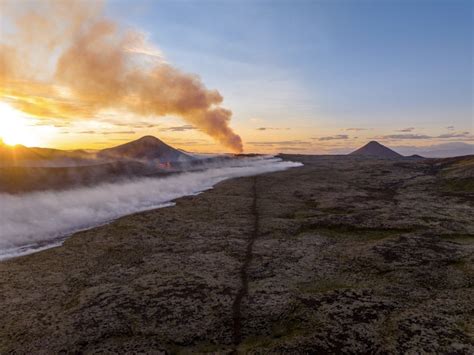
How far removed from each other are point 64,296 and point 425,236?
61.6 ft

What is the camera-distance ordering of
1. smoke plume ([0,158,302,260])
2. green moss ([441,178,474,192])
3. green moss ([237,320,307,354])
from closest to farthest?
green moss ([237,320,307,354]) < smoke plume ([0,158,302,260]) < green moss ([441,178,474,192])

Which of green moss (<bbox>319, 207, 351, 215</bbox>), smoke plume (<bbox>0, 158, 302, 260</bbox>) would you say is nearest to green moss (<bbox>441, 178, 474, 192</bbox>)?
green moss (<bbox>319, 207, 351, 215</bbox>)

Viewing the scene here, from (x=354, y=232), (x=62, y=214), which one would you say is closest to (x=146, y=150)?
(x=62, y=214)

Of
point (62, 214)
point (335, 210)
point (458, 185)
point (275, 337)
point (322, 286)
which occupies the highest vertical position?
point (62, 214)

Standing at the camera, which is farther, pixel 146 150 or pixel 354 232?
pixel 146 150

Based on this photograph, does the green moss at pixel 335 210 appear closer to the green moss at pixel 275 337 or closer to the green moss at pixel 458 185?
the green moss at pixel 275 337

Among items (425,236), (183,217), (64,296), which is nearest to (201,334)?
(64,296)

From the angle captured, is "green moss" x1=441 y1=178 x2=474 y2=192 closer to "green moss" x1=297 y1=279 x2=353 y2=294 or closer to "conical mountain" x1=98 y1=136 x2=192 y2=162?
"green moss" x1=297 y1=279 x2=353 y2=294

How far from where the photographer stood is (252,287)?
531 inches

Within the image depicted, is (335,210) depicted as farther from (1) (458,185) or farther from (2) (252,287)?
(1) (458,185)

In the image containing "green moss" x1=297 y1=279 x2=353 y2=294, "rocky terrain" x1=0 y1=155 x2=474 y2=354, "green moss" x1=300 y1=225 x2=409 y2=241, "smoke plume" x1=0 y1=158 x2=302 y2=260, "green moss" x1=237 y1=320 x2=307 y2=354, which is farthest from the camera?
"smoke plume" x1=0 y1=158 x2=302 y2=260

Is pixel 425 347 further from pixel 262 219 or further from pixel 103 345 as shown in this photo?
pixel 262 219

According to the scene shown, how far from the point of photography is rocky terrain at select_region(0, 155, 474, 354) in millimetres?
10078

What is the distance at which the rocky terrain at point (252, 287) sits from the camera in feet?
33.1
